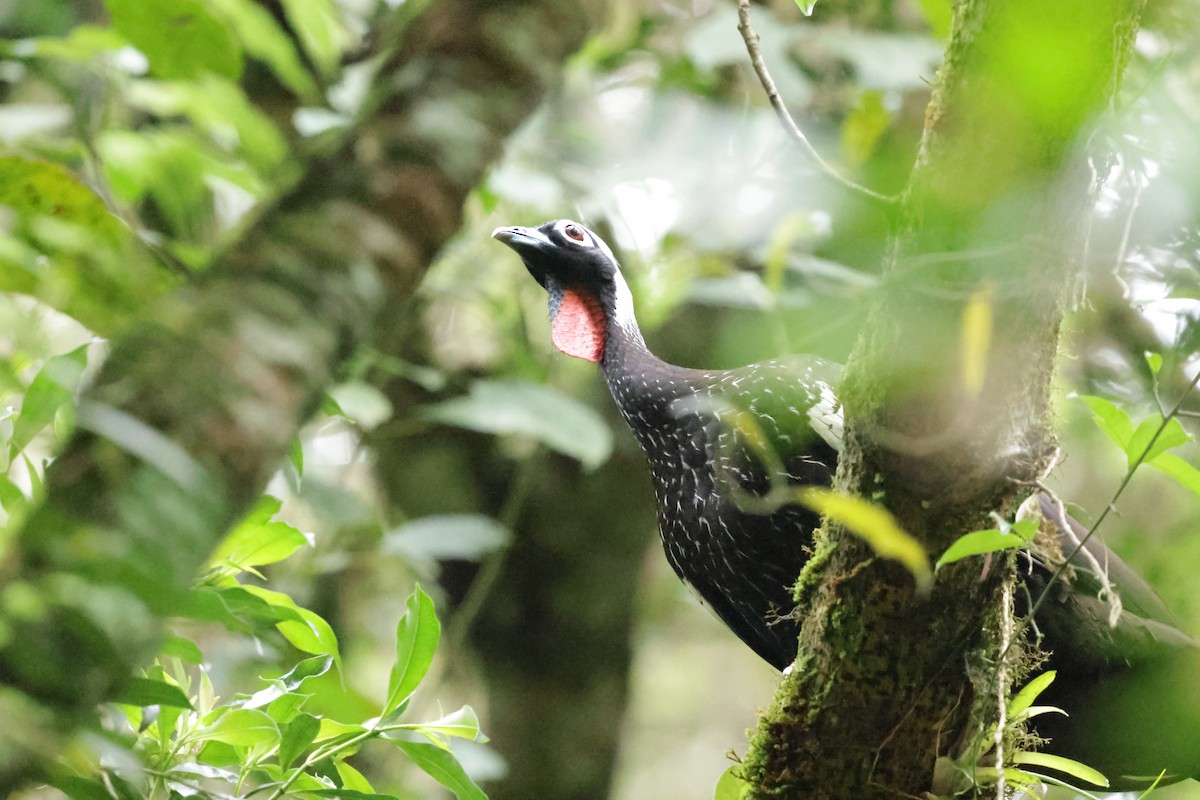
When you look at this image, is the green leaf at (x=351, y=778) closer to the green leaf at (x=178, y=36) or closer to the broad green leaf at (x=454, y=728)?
the broad green leaf at (x=454, y=728)

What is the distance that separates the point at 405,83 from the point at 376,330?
0.82 ft

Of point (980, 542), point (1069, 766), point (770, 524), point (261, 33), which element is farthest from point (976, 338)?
point (261, 33)

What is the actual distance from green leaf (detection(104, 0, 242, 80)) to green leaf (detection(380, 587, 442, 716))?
3.06 ft

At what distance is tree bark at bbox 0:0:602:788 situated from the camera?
73cm

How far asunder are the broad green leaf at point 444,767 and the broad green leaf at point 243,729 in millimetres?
162

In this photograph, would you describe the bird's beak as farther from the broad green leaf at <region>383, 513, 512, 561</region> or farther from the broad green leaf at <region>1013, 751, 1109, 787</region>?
the broad green leaf at <region>1013, 751, 1109, 787</region>

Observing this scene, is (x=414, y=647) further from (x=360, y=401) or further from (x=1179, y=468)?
(x=360, y=401)

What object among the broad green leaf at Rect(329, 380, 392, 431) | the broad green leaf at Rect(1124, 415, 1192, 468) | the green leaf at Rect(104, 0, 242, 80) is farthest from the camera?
the broad green leaf at Rect(329, 380, 392, 431)

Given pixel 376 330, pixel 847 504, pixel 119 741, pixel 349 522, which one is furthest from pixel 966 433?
pixel 349 522

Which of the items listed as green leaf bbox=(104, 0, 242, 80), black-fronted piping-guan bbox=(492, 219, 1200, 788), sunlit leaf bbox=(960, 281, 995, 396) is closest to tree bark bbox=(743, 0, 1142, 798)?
sunlit leaf bbox=(960, 281, 995, 396)

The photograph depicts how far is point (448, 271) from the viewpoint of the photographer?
3344mm

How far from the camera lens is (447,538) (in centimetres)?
285

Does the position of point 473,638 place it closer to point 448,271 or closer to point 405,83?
point 448,271

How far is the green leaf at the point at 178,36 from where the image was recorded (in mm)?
1599
